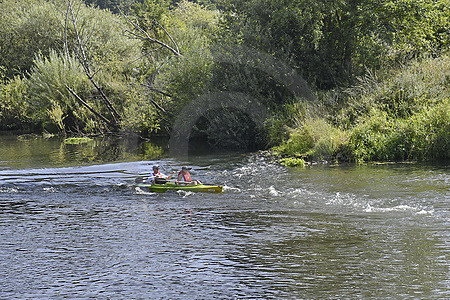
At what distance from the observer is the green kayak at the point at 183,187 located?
54.4 ft

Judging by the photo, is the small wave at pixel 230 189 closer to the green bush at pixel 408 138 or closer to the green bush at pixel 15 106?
the green bush at pixel 408 138

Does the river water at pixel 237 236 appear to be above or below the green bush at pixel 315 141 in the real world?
below

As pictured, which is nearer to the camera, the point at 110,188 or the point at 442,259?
the point at 442,259

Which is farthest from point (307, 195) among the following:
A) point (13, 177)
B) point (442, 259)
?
point (13, 177)

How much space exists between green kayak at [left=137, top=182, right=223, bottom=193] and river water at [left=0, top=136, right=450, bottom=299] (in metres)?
0.30

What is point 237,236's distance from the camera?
39.2 ft

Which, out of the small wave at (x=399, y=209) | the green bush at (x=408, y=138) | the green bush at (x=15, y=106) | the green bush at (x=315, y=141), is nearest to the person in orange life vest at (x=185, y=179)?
the small wave at (x=399, y=209)

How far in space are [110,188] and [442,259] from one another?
1104 centimetres

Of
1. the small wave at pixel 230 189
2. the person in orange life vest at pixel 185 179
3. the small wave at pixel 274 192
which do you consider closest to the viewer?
the small wave at pixel 274 192

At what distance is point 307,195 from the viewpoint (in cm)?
1544

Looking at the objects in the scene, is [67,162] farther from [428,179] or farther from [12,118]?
[12,118]

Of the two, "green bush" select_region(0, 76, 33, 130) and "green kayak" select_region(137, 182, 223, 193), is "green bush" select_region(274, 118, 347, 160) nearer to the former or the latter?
"green kayak" select_region(137, 182, 223, 193)

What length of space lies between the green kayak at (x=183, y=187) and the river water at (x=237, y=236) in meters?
0.30

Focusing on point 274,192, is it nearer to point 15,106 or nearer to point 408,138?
point 408,138
